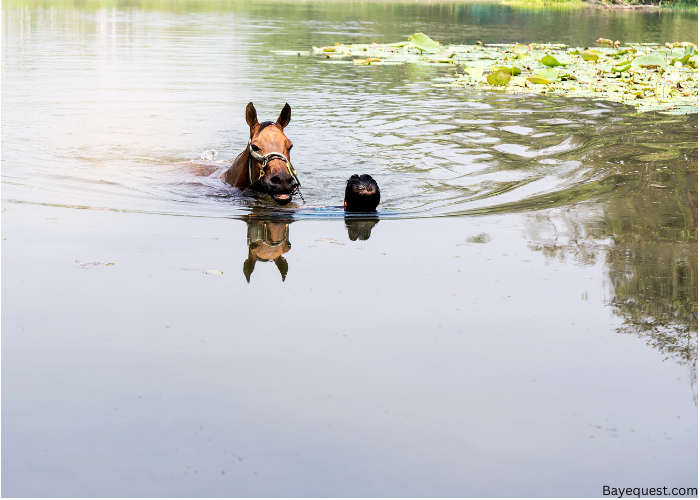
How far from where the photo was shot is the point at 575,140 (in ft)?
40.7

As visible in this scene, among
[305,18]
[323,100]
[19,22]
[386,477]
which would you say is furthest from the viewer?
[305,18]

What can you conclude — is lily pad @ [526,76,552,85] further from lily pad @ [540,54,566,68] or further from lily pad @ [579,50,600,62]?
lily pad @ [579,50,600,62]

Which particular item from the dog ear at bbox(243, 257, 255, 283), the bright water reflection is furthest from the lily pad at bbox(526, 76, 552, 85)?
the dog ear at bbox(243, 257, 255, 283)

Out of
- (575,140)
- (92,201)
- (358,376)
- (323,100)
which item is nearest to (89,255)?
(92,201)

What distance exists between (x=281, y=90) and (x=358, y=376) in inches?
563

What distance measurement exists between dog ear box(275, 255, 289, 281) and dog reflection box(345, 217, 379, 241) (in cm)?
93

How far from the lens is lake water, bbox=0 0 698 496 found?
3605 mm

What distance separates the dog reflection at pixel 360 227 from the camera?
718 cm

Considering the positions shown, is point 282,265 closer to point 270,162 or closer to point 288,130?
point 270,162

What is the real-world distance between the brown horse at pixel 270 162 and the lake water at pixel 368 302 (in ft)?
1.20

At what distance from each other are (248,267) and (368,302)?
4.21 feet

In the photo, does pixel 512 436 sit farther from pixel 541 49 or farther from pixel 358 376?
pixel 541 49

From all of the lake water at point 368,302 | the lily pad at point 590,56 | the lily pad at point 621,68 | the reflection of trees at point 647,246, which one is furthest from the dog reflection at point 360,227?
the lily pad at point 590,56

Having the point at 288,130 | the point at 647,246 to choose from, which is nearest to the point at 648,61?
the point at 288,130
